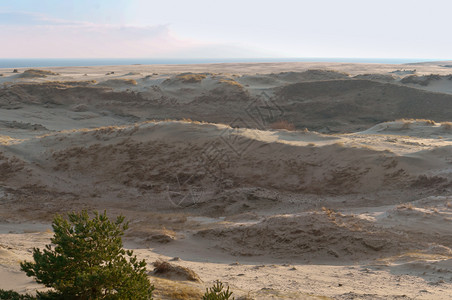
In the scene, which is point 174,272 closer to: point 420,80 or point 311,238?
point 311,238

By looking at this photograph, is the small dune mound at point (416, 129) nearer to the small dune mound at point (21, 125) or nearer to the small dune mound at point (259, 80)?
the small dune mound at point (259, 80)

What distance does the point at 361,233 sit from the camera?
806cm

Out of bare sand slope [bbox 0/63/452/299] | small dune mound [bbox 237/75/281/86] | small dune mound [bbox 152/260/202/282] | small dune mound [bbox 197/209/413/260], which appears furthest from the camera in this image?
small dune mound [bbox 237/75/281/86]

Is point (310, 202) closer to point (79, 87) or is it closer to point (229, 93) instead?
point (229, 93)

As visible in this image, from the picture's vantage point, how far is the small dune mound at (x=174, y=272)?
596 cm

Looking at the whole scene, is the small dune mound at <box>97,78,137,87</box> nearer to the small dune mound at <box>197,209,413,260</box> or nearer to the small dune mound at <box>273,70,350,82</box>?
the small dune mound at <box>273,70,350,82</box>

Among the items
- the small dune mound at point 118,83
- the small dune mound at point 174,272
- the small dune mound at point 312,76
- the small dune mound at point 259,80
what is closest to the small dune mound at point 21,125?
the small dune mound at point 118,83

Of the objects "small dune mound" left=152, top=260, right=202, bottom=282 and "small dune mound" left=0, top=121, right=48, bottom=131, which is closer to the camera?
"small dune mound" left=152, top=260, right=202, bottom=282

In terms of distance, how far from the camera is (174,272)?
605cm

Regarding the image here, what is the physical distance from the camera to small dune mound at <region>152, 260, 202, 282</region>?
5.96m

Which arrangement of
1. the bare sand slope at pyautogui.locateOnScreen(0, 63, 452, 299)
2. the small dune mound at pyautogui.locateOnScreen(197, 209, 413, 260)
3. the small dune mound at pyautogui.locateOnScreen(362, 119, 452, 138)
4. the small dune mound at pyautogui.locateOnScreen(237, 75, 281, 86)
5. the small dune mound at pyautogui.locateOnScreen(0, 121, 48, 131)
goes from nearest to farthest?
1. the bare sand slope at pyautogui.locateOnScreen(0, 63, 452, 299)
2. the small dune mound at pyautogui.locateOnScreen(197, 209, 413, 260)
3. the small dune mound at pyautogui.locateOnScreen(362, 119, 452, 138)
4. the small dune mound at pyautogui.locateOnScreen(0, 121, 48, 131)
5. the small dune mound at pyautogui.locateOnScreen(237, 75, 281, 86)

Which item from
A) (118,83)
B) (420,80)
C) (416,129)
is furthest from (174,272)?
(420,80)

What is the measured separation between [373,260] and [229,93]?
22.5 m

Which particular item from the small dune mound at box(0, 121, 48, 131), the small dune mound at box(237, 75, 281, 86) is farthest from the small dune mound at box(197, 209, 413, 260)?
the small dune mound at box(237, 75, 281, 86)
